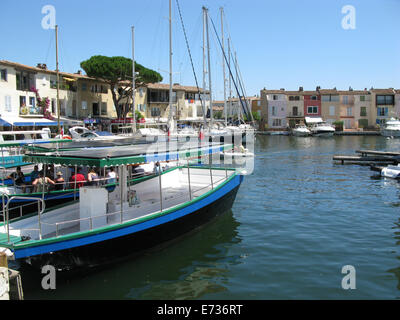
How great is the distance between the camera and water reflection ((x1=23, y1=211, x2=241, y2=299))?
10.1 m

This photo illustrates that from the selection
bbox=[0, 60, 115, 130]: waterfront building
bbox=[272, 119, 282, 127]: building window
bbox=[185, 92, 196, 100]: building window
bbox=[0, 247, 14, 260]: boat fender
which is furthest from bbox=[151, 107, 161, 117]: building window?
bbox=[0, 247, 14, 260]: boat fender

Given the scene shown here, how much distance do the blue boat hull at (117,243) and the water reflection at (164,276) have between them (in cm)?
33

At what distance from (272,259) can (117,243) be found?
14.9 feet

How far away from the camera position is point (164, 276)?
36.8ft

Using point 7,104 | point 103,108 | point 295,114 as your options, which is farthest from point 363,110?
point 7,104

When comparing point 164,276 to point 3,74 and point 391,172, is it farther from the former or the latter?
point 3,74

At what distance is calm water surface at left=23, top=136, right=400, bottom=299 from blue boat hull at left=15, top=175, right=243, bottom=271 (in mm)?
386

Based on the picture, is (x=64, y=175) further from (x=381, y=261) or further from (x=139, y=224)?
(x=381, y=261)

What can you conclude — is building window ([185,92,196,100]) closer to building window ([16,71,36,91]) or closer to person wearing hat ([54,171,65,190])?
building window ([16,71,36,91])

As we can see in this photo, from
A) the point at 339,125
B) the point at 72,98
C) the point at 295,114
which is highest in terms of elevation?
the point at 72,98

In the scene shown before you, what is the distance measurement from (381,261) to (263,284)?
390 centimetres
